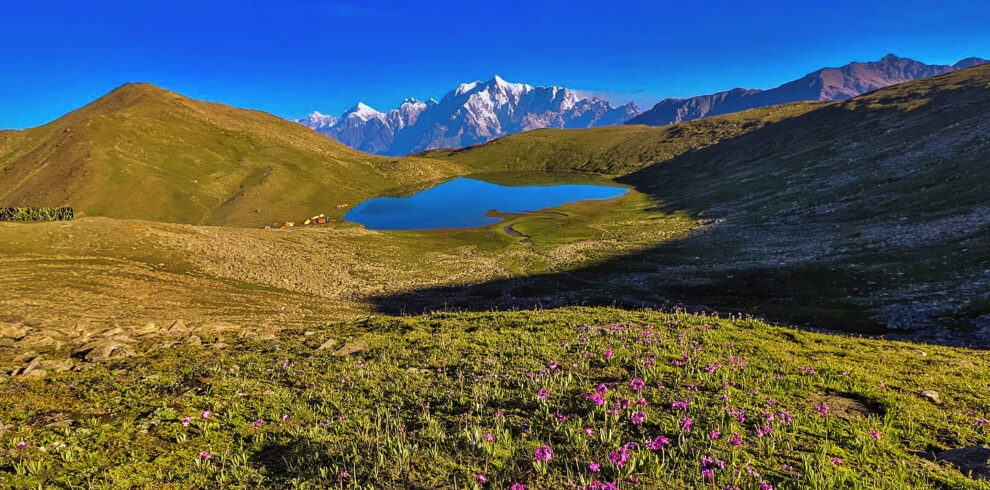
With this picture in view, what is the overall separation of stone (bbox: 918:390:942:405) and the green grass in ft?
0.80

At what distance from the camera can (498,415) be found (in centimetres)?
899

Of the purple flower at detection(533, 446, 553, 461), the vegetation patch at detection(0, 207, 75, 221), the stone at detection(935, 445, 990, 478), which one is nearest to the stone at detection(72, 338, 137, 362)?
the purple flower at detection(533, 446, 553, 461)

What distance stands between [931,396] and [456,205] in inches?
5895

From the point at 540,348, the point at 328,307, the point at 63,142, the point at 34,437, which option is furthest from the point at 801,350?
the point at 63,142

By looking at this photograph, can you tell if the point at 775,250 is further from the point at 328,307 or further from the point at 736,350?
the point at 328,307

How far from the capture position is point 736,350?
14305mm

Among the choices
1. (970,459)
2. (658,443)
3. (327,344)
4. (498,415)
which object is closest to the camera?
(970,459)

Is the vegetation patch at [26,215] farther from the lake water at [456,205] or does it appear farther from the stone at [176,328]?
the stone at [176,328]

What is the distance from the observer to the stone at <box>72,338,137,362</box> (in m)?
15.2

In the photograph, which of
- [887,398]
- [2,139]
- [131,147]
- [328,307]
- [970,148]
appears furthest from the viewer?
[2,139]

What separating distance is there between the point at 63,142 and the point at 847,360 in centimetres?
23300

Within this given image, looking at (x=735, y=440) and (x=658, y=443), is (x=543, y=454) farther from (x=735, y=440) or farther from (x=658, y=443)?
(x=735, y=440)

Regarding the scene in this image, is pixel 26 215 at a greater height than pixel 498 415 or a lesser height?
greater

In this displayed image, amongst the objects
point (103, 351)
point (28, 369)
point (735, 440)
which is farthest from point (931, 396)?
point (103, 351)
